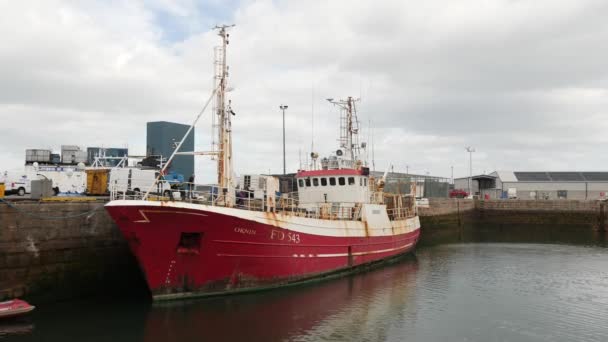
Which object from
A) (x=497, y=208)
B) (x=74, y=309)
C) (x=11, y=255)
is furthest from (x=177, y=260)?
(x=497, y=208)

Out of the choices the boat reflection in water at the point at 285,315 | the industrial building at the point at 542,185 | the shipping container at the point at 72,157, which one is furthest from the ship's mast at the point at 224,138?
the industrial building at the point at 542,185

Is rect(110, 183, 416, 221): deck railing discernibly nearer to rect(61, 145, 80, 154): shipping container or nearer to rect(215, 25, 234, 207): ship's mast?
rect(215, 25, 234, 207): ship's mast

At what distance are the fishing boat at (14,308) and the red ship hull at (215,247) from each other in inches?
144

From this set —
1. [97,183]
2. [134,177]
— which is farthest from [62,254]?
[134,177]

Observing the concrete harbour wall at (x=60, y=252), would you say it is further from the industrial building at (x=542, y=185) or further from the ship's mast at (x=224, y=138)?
the industrial building at (x=542, y=185)

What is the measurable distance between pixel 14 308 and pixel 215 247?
6.54m

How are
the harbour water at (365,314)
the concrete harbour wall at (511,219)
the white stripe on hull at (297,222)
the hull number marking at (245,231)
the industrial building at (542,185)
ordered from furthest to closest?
the industrial building at (542,185) → the concrete harbour wall at (511,219) → the hull number marking at (245,231) → the white stripe on hull at (297,222) → the harbour water at (365,314)

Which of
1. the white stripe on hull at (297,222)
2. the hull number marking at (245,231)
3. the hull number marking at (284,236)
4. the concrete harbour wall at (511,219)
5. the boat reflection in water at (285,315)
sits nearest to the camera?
the boat reflection in water at (285,315)

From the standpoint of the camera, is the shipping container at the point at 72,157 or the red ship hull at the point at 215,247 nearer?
the red ship hull at the point at 215,247

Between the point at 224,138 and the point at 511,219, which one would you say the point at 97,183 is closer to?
the point at 224,138

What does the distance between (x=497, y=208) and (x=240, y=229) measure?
151ft

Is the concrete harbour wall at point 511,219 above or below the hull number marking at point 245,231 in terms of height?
below

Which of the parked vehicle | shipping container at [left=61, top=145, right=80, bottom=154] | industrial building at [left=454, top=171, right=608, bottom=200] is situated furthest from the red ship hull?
industrial building at [left=454, top=171, right=608, bottom=200]

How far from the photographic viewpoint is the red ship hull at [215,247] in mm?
16050
